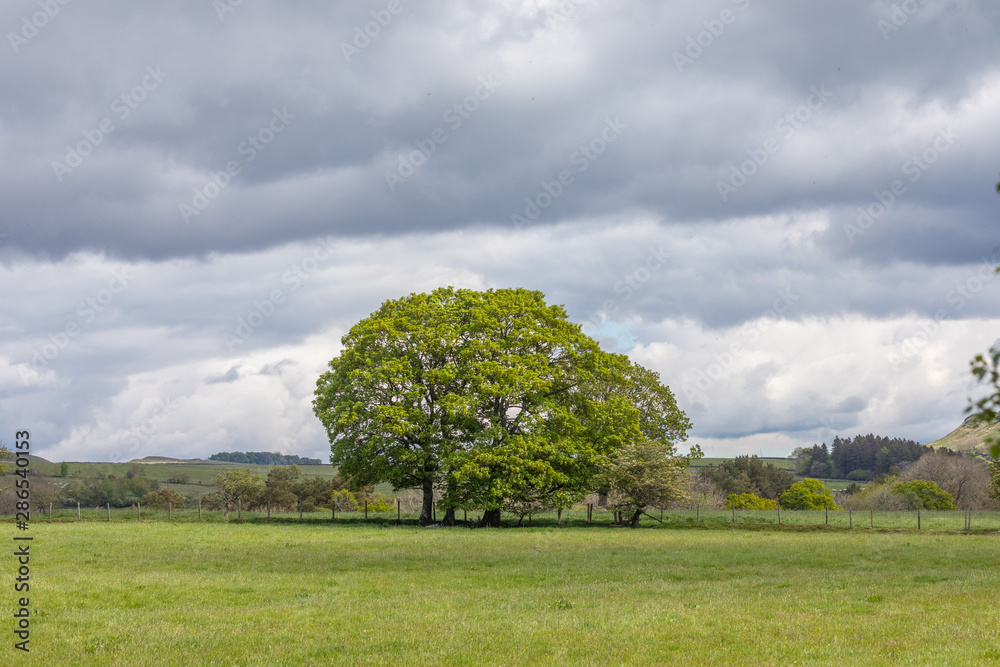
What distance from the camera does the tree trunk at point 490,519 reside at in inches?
2181

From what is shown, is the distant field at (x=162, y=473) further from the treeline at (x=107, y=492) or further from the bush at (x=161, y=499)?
the bush at (x=161, y=499)

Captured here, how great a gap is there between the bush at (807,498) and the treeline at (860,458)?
8296 centimetres

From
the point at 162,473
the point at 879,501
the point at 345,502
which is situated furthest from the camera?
the point at 162,473

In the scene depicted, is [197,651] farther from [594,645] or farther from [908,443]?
[908,443]

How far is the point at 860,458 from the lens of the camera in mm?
181375

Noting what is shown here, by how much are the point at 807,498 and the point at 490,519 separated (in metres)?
55.5

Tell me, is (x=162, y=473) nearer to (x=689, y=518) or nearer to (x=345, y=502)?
(x=345, y=502)

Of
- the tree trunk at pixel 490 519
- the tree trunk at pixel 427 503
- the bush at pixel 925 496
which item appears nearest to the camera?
the tree trunk at pixel 490 519

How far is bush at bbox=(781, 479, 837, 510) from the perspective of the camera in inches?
3711

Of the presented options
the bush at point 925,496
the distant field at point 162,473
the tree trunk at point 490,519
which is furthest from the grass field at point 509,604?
the distant field at point 162,473

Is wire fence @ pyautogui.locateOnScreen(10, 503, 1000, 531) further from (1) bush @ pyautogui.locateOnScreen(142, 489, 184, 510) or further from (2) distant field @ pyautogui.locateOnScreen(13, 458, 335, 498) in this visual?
(2) distant field @ pyautogui.locateOnScreen(13, 458, 335, 498)

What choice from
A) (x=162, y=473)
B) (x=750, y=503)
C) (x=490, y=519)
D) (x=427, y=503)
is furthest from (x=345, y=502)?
(x=162, y=473)

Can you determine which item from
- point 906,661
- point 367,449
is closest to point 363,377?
point 367,449

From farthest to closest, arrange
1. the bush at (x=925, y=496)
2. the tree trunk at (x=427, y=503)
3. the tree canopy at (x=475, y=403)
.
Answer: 1. the bush at (x=925, y=496)
2. the tree trunk at (x=427, y=503)
3. the tree canopy at (x=475, y=403)
